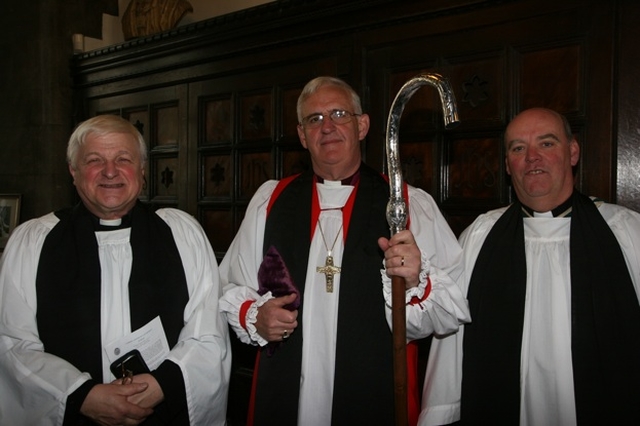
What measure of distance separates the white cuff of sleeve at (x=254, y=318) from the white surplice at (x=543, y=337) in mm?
790

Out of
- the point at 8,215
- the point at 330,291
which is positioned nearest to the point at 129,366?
the point at 330,291

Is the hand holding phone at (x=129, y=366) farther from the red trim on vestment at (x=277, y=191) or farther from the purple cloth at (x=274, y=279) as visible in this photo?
the red trim on vestment at (x=277, y=191)

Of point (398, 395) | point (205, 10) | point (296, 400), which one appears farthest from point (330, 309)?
point (205, 10)

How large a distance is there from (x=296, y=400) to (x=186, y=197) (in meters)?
2.54

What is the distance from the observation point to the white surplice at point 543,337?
2.33 m

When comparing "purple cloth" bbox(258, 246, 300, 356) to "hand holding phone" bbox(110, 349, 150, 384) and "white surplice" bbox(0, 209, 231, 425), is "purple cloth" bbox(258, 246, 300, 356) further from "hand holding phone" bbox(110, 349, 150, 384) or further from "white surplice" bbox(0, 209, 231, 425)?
"hand holding phone" bbox(110, 349, 150, 384)

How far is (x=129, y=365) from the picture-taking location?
7.35 feet

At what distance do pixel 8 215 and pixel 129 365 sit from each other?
3.81 metres

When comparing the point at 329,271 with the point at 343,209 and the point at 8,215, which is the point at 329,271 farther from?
the point at 8,215

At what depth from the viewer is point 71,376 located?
2150mm

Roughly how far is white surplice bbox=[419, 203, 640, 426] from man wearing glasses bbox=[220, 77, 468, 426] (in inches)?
6.2

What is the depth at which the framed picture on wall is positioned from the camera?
526 cm

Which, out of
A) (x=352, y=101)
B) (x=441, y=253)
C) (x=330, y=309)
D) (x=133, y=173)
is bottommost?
(x=330, y=309)

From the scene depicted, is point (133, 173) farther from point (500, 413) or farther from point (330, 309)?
point (500, 413)
